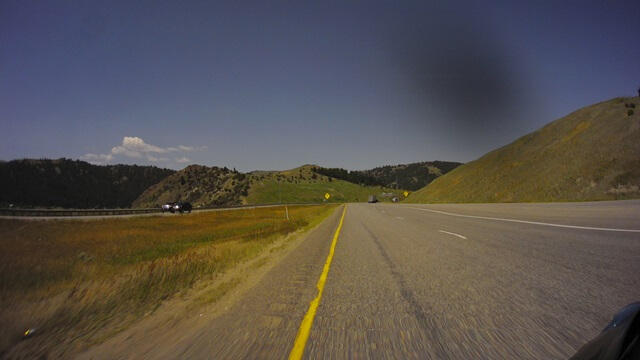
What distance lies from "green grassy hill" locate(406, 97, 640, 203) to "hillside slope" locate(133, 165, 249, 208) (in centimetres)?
9045

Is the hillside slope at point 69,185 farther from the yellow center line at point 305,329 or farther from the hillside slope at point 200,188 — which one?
the yellow center line at point 305,329

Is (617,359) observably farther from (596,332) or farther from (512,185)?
(512,185)

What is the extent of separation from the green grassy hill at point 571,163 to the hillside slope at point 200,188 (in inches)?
3561

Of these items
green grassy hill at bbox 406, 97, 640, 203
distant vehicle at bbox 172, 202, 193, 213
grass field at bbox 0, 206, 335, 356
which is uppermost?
green grassy hill at bbox 406, 97, 640, 203

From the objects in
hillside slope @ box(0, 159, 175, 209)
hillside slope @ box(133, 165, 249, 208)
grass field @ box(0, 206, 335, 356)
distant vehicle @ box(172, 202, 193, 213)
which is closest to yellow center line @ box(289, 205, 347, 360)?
grass field @ box(0, 206, 335, 356)

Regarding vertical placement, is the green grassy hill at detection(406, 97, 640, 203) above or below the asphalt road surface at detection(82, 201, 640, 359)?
above

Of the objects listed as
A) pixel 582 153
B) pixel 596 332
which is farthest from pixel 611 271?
pixel 582 153

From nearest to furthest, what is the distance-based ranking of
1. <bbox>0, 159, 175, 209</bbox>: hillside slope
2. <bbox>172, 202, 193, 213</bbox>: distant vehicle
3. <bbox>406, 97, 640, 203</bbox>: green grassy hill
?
<bbox>406, 97, 640, 203</bbox>: green grassy hill < <bbox>172, 202, 193, 213</bbox>: distant vehicle < <bbox>0, 159, 175, 209</bbox>: hillside slope

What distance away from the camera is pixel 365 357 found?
3.58 m

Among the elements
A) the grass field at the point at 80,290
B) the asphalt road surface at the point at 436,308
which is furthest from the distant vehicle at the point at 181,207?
the asphalt road surface at the point at 436,308

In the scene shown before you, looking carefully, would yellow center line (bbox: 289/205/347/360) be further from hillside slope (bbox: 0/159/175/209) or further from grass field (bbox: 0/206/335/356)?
hillside slope (bbox: 0/159/175/209)

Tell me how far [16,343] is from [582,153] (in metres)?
56.5

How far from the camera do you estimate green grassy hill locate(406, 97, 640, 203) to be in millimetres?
37031

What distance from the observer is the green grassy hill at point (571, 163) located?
37.0 metres
